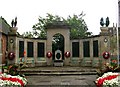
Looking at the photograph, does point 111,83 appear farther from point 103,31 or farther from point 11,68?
point 103,31

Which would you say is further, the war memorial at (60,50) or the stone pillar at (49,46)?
the stone pillar at (49,46)

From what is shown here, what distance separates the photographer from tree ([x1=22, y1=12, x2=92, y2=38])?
146 ft

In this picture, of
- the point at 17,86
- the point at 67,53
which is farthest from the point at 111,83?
the point at 67,53

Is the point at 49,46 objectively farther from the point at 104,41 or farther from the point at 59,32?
the point at 104,41

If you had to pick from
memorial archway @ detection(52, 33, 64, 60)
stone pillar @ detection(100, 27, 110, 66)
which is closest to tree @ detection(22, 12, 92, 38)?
memorial archway @ detection(52, 33, 64, 60)

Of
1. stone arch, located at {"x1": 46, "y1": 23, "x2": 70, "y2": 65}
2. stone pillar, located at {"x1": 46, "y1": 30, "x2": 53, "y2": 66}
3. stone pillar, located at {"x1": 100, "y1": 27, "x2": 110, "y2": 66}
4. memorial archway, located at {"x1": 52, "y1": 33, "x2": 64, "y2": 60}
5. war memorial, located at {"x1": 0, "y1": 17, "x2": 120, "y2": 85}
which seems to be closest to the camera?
stone pillar, located at {"x1": 100, "y1": 27, "x2": 110, "y2": 66}

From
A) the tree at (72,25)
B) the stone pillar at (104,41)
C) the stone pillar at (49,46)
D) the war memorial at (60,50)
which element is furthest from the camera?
the tree at (72,25)

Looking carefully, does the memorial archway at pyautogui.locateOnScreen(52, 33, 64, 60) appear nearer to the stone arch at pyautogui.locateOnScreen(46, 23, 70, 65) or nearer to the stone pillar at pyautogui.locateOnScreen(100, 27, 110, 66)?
the stone arch at pyautogui.locateOnScreen(46, 23, 70, 65)

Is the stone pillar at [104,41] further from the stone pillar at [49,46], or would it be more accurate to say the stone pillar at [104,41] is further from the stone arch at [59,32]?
the stone pillar at [49,46]

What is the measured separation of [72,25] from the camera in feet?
160

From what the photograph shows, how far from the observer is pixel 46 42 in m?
24.5

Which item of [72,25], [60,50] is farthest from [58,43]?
[72,25]

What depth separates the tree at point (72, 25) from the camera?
44.5 m

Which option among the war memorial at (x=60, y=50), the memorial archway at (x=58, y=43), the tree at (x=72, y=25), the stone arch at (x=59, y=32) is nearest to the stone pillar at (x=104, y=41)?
the war memorial at (x=60, y=50)
